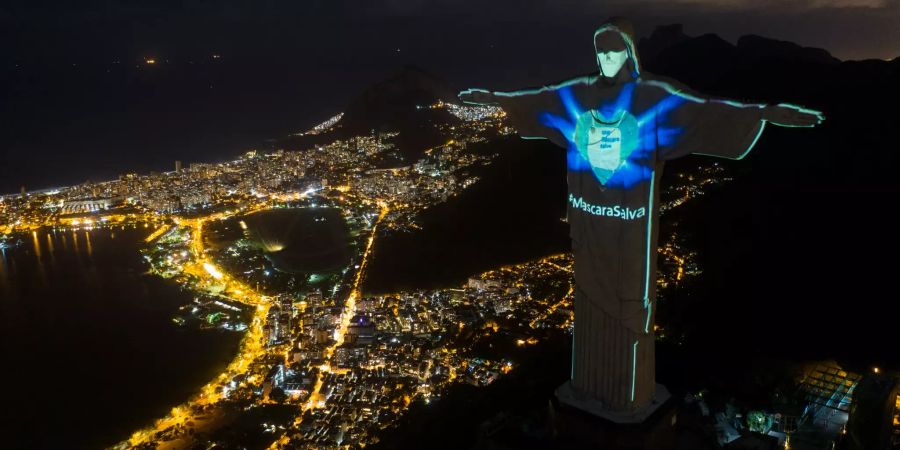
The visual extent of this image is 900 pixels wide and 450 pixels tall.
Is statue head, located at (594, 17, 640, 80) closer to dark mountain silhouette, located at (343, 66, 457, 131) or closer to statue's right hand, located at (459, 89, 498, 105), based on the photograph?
statue's right hand, located at (459, 89, 498, 105)

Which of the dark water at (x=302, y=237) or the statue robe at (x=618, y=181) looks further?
the dark water at (x=302, y=237)

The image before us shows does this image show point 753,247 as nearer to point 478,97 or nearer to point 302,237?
point 478,97

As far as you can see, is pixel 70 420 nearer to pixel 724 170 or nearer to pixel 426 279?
pixel 426 279

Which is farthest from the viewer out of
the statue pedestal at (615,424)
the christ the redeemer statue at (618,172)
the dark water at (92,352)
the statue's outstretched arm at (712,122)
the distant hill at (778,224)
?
the dark water at (92,352)

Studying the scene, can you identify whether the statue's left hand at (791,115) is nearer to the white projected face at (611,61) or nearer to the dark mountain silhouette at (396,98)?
the white projected face at (611,61)

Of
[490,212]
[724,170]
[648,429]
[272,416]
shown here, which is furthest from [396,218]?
[648,429]

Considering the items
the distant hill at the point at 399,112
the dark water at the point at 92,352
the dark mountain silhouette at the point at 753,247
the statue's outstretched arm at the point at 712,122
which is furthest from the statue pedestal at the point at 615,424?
the distant hill at the point at 399,112
